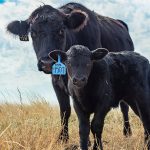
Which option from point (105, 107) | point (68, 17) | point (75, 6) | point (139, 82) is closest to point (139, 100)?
point (139, 82)

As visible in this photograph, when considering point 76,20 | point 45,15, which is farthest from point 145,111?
point 45,15

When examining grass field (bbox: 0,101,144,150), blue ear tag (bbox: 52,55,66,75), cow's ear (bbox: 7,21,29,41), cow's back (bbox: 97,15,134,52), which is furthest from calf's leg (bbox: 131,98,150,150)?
cow's back (bbox: 97,15,134,52)

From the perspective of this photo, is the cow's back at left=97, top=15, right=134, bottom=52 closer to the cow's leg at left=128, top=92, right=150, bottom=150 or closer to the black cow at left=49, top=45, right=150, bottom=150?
the black cow at left=49, top=45, right=150, bottom=150

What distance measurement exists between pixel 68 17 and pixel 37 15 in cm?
57

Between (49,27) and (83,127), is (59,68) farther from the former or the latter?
(49,27)

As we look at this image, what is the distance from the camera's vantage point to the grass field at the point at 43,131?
6.21 m

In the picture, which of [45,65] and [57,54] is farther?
[45,65]

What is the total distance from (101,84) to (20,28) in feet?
10.7

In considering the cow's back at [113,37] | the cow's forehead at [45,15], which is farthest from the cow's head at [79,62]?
the cow's back at [113,37]

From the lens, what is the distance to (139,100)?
24.2 feet

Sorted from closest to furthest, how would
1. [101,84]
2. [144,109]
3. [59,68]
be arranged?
[101,84] < [59,68] < [144,109]

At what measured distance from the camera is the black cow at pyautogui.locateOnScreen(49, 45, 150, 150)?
22.0 feet

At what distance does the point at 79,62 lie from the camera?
6.61 m

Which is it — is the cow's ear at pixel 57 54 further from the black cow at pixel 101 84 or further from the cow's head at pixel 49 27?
the cow's head at pixel 49 27
